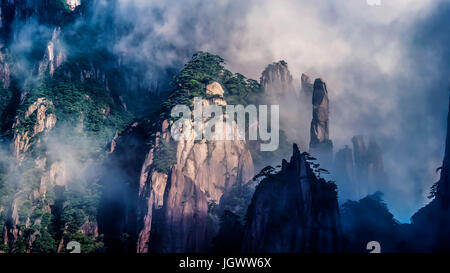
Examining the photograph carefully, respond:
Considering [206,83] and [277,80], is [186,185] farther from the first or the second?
[277,80]

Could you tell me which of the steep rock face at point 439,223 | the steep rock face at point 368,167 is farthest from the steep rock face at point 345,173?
the steep rock face at point 439,223

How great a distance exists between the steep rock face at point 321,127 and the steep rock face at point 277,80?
900 centimetres

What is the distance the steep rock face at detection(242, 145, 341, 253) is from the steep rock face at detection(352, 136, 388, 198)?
97.3 ft

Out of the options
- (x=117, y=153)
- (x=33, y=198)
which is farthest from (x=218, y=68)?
(x=33, y=198)

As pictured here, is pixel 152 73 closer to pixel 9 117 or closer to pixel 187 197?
pixel 9 117

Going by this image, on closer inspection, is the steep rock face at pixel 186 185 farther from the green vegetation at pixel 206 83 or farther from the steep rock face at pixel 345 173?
the steep rock face at pixel 345 173

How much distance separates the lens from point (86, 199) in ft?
186

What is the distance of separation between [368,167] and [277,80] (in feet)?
63.2

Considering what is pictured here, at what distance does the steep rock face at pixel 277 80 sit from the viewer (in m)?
71.6

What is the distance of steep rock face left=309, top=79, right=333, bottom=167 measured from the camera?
6159 centimetres

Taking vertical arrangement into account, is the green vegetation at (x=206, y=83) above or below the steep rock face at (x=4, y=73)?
below

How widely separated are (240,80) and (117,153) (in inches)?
813

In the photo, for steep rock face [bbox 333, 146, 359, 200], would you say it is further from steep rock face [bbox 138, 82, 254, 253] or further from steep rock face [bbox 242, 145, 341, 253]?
steep rock face [bbox 242, 145, 341, 253]

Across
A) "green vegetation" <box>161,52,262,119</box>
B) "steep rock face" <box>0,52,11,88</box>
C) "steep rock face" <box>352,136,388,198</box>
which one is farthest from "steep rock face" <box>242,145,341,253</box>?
"steep rock face" <box>0,52,11,88</box>
